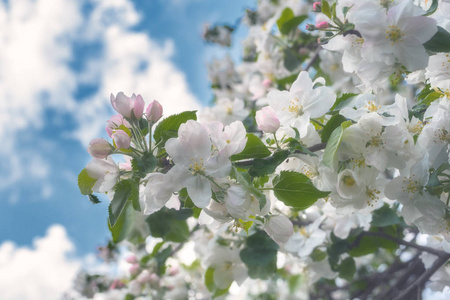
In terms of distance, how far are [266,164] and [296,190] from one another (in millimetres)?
104

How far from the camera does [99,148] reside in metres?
0.98

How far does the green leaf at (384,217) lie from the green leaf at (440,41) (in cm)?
87

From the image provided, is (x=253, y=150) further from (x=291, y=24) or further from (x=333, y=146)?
(x=291, y=24)

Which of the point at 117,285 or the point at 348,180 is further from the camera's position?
the point at 117,285

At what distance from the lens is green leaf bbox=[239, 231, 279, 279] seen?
161 centimetres

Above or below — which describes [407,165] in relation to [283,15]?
below

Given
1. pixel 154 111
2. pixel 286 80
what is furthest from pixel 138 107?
pixel 286 80

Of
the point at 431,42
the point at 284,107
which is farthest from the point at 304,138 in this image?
the point at 431,42

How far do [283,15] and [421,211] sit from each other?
1.67 metres

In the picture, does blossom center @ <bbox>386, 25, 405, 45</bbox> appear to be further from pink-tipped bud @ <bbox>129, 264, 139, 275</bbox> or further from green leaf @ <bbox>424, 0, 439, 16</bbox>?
pink-tipped bud @ <bbox>129, 264, 139, 275</bbox>

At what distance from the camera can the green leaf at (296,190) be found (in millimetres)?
1006

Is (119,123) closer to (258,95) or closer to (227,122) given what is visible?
(227,122)

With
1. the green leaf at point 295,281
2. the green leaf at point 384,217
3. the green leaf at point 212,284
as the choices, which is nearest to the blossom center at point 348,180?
the green leaf at point 384,217

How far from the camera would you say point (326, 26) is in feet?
3.92
